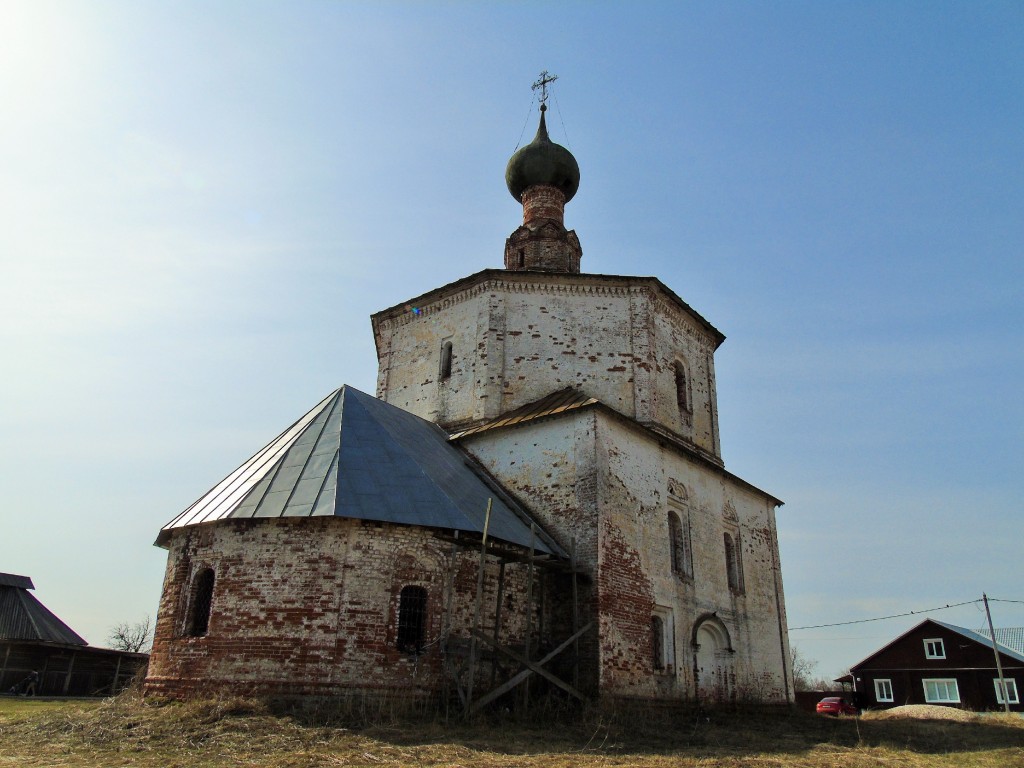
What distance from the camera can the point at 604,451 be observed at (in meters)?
13.4

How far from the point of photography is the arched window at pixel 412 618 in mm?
11008

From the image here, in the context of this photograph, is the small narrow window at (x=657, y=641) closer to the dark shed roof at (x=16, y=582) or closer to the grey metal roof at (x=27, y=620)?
the grey metal roof at (x=27, y=620)

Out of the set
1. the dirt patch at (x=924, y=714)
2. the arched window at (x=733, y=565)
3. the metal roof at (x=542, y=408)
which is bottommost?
the dirt patch at (x=924, y=714)

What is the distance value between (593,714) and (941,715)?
40.2 ft

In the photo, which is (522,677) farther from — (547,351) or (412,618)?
(547,351)

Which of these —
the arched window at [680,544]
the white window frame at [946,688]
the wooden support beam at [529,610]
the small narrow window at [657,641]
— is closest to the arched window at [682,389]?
the arched window at [680,544]

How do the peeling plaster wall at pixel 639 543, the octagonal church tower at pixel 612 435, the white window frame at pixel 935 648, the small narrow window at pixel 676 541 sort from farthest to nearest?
the white window frame at pixel 935 648 < the small narrow window at pixel 676 541 < the octagonal church tower at pixel 612 435 < the peeling plaster wall at pixel 639 543

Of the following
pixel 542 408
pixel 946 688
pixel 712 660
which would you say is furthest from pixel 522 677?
pixel 946 688

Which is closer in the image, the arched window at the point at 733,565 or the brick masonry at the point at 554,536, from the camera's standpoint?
the brick masonry at the point at 554,536

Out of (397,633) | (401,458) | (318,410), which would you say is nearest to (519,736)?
(397,633)

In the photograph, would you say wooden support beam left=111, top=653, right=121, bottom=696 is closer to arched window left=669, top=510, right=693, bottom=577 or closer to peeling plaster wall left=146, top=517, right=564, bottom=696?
peeling plaster wall left=146, top=517, right=564, bottom=696

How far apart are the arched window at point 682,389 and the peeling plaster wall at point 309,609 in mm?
7241

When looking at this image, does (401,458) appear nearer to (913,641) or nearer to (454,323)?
(454,323)

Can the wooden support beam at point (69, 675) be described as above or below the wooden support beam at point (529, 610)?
below
